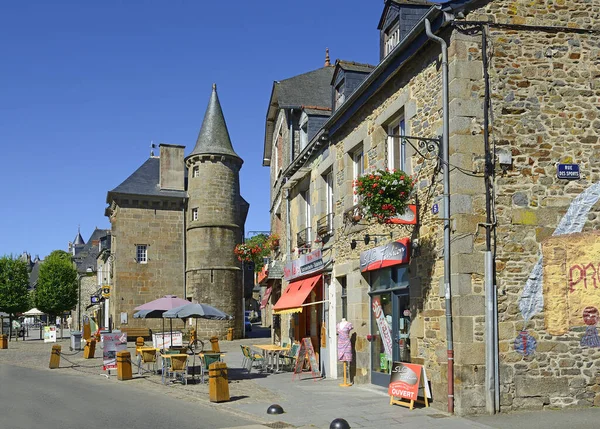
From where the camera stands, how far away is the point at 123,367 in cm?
1595

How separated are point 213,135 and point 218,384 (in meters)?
26.9

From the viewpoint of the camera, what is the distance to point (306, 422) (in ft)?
31.3

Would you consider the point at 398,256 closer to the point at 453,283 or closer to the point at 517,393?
the point at 453,283

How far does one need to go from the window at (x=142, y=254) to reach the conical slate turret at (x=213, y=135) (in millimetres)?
5839

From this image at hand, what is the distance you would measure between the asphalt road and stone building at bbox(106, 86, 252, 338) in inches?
817

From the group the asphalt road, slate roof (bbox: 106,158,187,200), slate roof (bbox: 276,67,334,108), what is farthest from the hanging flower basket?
slate roof (bbox: 106,158,187,200)

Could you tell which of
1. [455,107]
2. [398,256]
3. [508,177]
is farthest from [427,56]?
[398,256]

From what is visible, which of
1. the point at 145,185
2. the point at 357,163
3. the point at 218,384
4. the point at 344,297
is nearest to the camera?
the point at 218,384

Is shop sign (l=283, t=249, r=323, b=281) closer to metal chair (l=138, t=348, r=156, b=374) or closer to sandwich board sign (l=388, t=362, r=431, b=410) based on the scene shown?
metal chair (l=138, t=348, r=156, b=374)

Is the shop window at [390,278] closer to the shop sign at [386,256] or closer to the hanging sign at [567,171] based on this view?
the shop sign at [386,256]

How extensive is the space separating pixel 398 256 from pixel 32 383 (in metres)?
9.15

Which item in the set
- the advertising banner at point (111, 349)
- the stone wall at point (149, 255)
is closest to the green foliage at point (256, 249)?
the advertising banner at point (111, 349)

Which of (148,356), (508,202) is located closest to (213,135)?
(148,356)

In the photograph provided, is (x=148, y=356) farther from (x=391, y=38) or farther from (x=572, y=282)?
(x=572, y=282)
